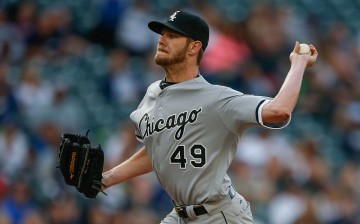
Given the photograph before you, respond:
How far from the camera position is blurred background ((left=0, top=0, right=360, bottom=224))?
8.12 metres

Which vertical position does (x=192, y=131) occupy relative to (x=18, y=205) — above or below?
above

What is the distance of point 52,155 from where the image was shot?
8.25m

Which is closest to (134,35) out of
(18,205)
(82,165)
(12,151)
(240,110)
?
(12,151)

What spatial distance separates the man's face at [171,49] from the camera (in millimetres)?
4488

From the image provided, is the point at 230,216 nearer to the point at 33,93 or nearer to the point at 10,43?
the point at 33,93

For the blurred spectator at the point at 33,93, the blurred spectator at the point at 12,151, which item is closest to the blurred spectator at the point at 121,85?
the blurred spectator at the point at 33,93

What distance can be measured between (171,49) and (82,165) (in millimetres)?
735

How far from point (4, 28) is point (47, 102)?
132cm

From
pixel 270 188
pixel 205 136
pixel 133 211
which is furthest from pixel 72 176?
pixel 270 188

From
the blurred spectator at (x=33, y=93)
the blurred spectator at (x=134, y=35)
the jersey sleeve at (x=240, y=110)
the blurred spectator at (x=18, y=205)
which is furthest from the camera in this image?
the blurred spectator at (x=134, y=35)

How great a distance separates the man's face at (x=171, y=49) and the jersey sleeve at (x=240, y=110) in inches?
12.1

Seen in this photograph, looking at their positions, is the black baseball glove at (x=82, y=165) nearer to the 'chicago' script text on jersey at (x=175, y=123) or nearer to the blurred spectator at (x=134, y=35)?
the 'chicago' script text on jersey at (x=175, y=123)

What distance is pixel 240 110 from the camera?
13.7ft

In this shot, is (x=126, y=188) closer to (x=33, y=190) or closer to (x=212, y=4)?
(x=33, y=190)
